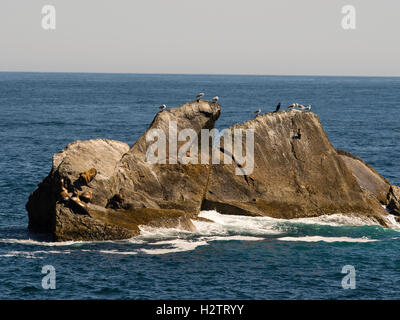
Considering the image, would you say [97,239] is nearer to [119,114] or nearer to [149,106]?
[119,114]

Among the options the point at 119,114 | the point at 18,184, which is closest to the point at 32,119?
the point at 119,114

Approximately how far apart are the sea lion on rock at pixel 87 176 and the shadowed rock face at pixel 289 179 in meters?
8.60

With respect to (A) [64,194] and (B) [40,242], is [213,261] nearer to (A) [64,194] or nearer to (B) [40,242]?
(A) [64,194]

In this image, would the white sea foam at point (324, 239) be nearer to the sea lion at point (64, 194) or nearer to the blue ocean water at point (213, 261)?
the blue ocean water at point (213, 261)

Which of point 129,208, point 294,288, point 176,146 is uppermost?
point 176,146

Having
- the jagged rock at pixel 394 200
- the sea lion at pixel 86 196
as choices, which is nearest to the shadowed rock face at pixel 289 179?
the jagged rock at pixel 394 200

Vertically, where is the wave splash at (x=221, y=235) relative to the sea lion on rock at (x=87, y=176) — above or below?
below

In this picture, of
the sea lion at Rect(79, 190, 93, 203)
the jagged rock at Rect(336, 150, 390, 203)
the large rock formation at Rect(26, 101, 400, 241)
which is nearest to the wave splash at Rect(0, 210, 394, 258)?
the large rock formation at Rect(26, 101, 400, 241)

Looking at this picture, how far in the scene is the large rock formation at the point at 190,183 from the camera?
39188mm

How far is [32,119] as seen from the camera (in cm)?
11469

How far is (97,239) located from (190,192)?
7.82 m

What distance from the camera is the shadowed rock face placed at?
44.4 m
